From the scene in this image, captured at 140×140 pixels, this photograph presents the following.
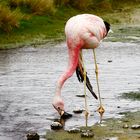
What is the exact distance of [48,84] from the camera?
1351 cm

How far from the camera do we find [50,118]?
10555 millimetres

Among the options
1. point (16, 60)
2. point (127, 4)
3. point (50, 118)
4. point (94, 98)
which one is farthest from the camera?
point (127, 4)

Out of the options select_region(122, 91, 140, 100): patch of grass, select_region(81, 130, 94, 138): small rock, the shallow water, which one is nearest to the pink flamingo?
the shallow water

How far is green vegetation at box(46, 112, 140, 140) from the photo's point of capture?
30.2 ft

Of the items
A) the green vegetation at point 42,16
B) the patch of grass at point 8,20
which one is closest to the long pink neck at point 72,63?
the green vegetation at point 42,16

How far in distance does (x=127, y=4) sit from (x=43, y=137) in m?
21.8

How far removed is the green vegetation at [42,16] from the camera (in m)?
20.4

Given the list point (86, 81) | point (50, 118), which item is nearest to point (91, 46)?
point (86, 81)

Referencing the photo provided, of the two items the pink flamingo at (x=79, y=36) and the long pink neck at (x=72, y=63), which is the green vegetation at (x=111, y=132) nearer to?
the pink flamingo at (x=79, y=36)

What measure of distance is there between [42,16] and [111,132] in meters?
14.5

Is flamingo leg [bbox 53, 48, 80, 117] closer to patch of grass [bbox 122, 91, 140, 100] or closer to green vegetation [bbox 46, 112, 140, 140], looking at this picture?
green vegetation [bbox 46, 112, 140, 140]

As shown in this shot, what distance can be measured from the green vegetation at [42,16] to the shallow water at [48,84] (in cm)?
116

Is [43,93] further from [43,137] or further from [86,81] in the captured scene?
[43,137]

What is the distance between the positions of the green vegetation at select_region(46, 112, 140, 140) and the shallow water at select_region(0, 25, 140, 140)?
0.84ft
